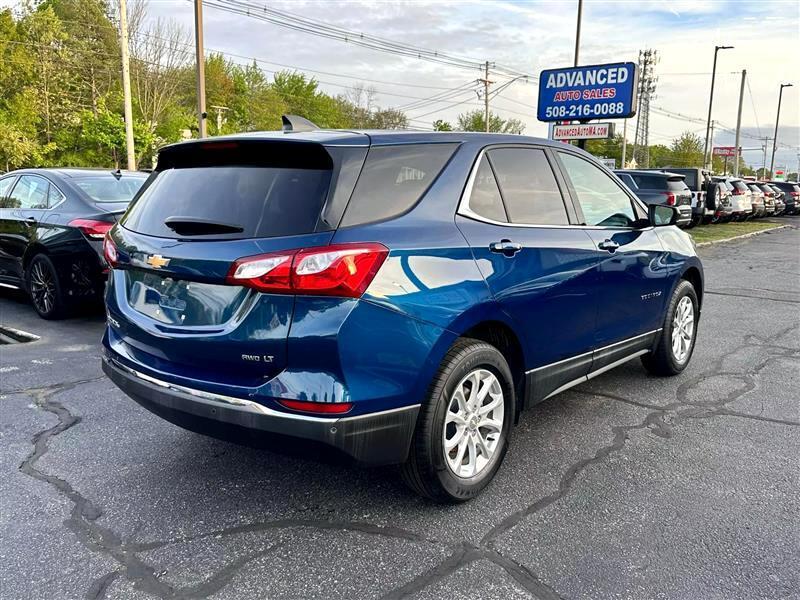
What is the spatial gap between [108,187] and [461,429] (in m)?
5.61

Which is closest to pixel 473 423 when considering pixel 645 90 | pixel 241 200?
pixel 241 200

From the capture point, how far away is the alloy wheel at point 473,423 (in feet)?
9.96

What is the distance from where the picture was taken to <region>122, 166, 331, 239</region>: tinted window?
8.73ft

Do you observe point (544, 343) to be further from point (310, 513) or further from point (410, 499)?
point (310, 513)

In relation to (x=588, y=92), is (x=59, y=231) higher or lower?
lower

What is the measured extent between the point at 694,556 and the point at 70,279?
6255 mm

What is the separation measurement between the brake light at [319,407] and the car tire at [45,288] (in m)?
5.19

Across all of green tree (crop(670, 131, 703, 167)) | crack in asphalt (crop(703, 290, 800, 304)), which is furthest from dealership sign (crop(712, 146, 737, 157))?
crack in asphalt (crop(703, 290, 800, 304))

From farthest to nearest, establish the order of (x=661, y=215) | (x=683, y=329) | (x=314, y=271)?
(x=683, y=329) < (x=661, y=215) < (x=314, y=271)

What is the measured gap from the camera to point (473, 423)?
312 centimetres

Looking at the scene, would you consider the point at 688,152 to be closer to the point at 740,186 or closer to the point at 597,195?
the point at 740,186

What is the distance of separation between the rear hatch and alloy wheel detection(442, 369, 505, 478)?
3.04ft

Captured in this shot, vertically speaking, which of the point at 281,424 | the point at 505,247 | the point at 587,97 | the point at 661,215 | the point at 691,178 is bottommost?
the point at 281,424

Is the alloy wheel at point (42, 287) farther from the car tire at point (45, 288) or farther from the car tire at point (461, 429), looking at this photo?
the car tire at point (461, 429)
